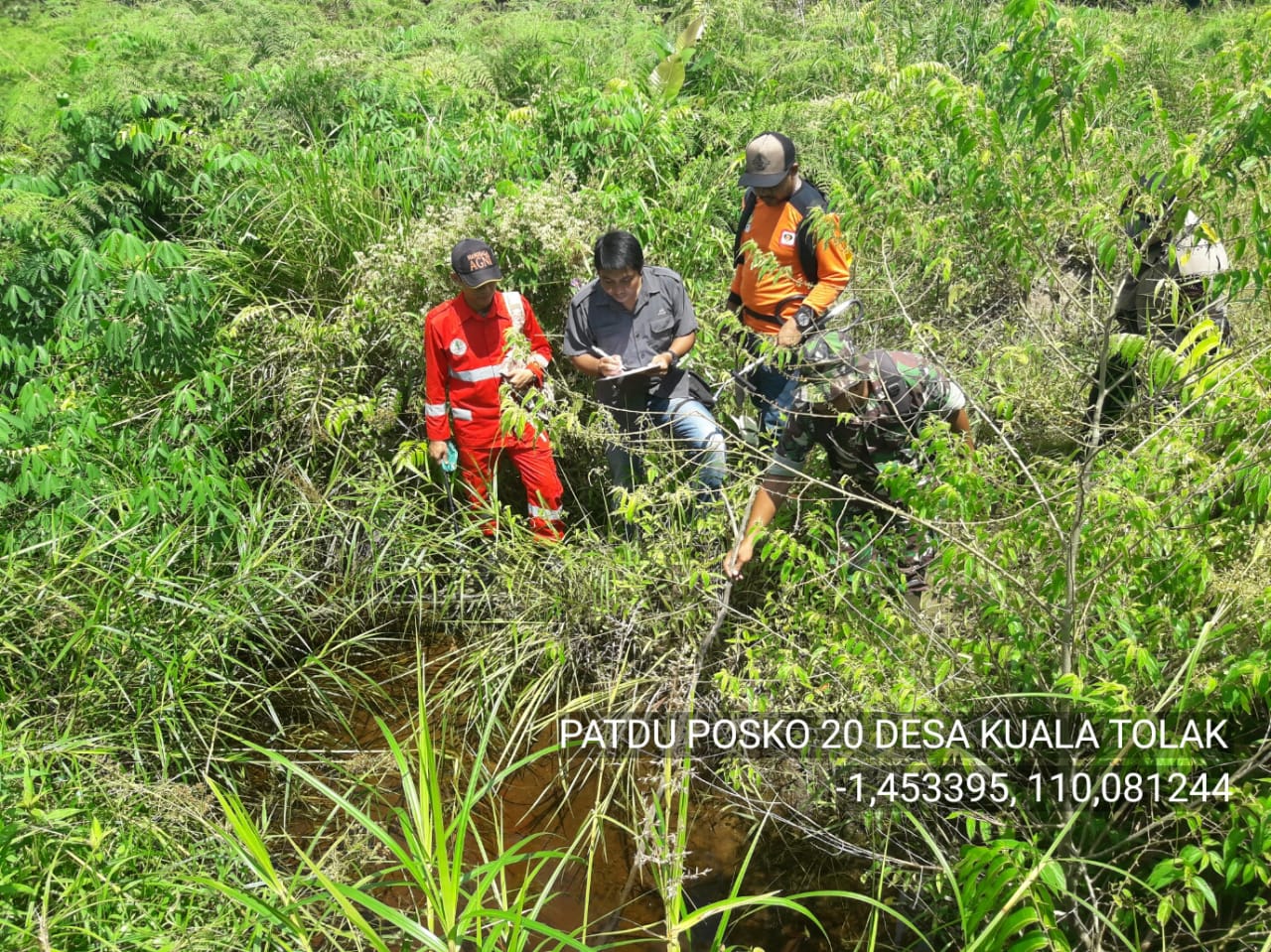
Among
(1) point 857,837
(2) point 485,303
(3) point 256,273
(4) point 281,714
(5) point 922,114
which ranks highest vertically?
(5) point 922,114

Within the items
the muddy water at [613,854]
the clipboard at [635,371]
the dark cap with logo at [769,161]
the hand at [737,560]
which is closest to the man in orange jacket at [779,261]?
the dark cap with logo at [769,161]

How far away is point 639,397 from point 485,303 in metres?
0.81

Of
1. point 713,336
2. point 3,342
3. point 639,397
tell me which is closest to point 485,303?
point 639,397

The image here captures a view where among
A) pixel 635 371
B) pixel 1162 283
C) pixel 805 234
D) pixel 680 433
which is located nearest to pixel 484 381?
pixel 635 371

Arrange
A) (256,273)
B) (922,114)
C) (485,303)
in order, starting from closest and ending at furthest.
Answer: (922,114), (485,303), (256,273)

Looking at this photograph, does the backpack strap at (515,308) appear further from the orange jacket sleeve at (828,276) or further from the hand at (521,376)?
the orange jacket sleeve at (828,276)

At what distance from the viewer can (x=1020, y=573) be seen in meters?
2.77

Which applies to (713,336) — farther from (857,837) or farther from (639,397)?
(857,837)

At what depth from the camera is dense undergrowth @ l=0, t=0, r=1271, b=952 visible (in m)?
2.34

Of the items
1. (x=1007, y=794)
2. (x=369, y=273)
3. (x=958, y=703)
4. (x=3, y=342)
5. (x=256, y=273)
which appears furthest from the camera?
(x=256, y=273)

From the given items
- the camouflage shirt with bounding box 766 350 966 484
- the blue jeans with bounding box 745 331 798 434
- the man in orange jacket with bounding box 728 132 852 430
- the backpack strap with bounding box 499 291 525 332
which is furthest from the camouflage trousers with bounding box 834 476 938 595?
the backpack strap with bounding box 499 291 525 332

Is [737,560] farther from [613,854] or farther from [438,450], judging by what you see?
[438,450]

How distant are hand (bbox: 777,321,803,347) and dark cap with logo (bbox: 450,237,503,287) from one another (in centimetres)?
129

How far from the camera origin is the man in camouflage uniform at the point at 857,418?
3.22 metres
